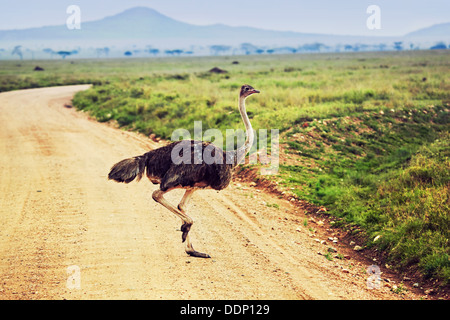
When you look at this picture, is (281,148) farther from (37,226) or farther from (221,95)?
(221,95)

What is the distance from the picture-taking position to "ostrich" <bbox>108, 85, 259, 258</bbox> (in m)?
6.10

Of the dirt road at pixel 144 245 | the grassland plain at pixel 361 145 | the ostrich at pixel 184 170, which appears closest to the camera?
the dirt road at pixel 144 245

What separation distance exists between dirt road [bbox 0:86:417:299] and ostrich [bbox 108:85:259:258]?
70cm

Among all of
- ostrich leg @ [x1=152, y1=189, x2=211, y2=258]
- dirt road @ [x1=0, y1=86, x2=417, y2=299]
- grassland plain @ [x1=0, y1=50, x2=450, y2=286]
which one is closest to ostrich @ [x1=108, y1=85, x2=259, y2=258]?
ostrich leg @ [x1=152, y1=189, x2=211, y2=258]

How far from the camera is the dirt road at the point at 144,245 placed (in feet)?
17.5

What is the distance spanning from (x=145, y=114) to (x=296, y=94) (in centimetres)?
657

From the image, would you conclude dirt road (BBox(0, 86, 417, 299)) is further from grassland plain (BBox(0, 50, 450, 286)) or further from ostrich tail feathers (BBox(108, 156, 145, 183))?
ostrich tail feathers (BBox(108, 156, 145, 183))

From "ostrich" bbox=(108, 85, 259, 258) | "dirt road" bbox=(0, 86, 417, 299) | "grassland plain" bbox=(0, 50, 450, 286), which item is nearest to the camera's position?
"dirt road" bbox=(0, 86, 417, 299)

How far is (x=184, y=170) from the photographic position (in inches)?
240

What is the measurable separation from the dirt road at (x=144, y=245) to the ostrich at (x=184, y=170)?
695 mm

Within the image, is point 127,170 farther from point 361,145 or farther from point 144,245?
point 361,145

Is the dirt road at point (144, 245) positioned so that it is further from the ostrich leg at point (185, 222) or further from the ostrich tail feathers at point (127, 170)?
the ostrich tail feathers at point (127, 170)

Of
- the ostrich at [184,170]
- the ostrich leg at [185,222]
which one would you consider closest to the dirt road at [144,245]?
the ostrich leg at [185,222]

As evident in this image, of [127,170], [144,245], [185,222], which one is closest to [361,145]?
[185,222]
